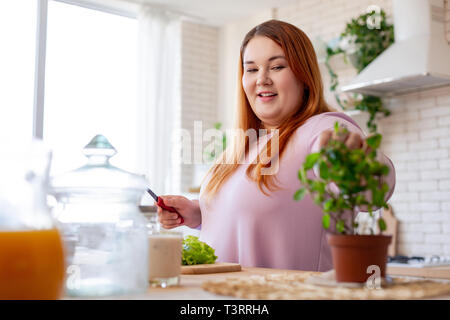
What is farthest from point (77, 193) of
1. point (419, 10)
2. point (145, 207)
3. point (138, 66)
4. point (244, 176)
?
point (138, 66)

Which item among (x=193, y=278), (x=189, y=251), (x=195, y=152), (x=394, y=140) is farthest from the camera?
(x=195, y=152)

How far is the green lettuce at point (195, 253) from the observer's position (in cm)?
141

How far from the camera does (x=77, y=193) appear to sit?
37.7 inches

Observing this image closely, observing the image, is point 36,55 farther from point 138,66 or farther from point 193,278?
point 193,278


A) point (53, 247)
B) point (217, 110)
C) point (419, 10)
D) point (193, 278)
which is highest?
point (419, 10)

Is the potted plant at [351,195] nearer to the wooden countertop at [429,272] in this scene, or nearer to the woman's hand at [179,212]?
the woman's hand at [179,212]

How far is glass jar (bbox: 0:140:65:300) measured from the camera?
789 millimetres

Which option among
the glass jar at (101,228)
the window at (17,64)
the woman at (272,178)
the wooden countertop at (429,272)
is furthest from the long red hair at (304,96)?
the window at (17,64)

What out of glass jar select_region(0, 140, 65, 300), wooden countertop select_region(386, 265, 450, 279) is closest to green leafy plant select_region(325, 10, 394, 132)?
wooden countertop select_region(386, 265, 450, 279)

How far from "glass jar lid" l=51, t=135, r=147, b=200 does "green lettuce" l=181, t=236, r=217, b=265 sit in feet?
1.54

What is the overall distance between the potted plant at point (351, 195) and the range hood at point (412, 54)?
314 cm

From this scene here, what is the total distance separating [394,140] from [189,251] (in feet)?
11.2

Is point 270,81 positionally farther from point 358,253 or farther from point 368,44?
point 368,44

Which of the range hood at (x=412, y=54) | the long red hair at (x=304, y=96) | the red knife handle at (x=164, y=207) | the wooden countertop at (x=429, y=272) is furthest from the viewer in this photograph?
the range hood at (x=412, y=54)
